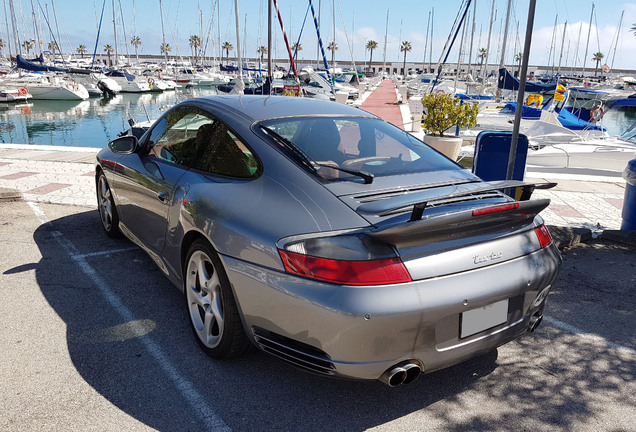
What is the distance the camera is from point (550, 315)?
3926 millimetres

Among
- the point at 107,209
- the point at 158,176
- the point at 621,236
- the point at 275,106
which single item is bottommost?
the point at 621,236

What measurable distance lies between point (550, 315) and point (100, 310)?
3.49m

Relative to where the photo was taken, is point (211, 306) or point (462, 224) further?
point (211, 306)

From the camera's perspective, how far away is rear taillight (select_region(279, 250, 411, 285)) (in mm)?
2305

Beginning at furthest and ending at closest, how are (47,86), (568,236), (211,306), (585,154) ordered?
(47,86) → (585,154) → (568,236) → (211,306)

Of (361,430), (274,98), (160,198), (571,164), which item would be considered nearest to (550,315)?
(361,430)

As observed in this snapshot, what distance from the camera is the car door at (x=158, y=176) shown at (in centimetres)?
359

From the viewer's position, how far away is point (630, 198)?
5812 millimetres

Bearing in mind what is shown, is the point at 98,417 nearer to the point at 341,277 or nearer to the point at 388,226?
the point at 341,277

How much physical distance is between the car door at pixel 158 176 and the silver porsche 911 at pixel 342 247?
0.10ft

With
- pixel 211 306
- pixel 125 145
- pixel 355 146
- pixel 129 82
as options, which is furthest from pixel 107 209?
pixel 129 82

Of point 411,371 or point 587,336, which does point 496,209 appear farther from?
point 587,336

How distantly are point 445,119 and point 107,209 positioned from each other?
7.46m

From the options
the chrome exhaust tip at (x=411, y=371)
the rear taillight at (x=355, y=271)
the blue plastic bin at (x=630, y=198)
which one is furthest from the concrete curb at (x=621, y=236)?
the rear taillight at (x=355, y=271)
